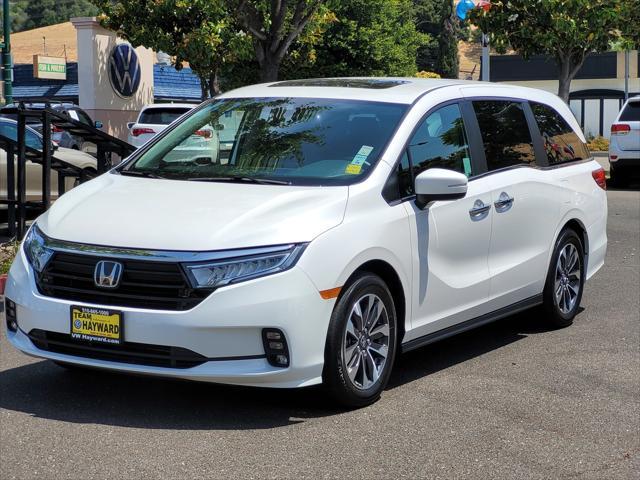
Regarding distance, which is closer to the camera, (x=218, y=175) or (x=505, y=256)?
(x=218, y=175)

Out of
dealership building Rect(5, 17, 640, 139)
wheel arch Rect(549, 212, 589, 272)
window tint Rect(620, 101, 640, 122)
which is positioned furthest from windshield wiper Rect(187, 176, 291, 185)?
dealership building Rect(5, 17, 640, 139)

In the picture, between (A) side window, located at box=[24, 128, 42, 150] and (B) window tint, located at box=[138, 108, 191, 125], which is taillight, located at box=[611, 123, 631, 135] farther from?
(B) window tint, located at box=[138, 108, 191, 125]

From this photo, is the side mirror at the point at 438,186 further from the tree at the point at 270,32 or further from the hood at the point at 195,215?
the tree at the point at 270,32

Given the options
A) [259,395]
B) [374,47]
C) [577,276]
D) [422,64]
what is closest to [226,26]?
[374,47]

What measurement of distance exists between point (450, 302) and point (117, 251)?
226 cm

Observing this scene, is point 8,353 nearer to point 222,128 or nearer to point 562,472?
point 222,128

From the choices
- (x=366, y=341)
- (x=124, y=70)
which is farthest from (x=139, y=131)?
(x=366, y=341)

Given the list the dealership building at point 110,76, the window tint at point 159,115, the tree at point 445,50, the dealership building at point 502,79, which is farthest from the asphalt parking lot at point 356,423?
the tree at point 445,50

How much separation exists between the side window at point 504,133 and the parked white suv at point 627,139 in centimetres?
1325

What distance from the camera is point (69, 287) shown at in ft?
18.4

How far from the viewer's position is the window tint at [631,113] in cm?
2075

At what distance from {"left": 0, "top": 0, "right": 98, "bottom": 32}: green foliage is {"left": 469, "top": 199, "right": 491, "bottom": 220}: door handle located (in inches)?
4036

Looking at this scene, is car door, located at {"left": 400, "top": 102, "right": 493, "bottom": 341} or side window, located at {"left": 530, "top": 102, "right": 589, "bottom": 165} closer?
car door, located at {"left": 400, "top": 102, "right": 493, "bottom": 341}

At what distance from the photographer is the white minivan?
5.38 meters
